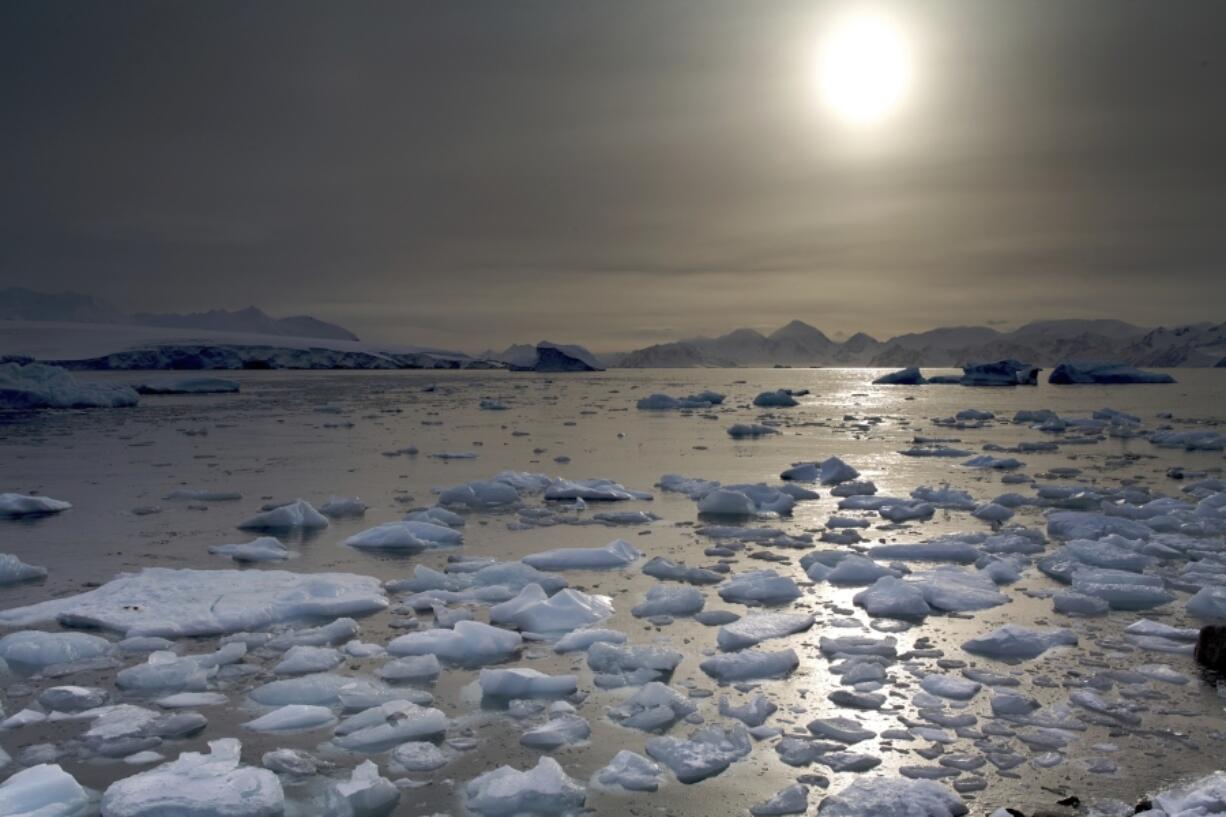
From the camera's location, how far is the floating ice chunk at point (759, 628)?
4.74 m

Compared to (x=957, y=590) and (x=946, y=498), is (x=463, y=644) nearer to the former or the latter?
(x=957, y=590)

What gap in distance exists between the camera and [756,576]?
19.3 ft

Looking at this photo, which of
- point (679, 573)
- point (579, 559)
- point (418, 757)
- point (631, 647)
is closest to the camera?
point (418, 757)

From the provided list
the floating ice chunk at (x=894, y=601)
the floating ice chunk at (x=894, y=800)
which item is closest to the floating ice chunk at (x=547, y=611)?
the floating ice chunk at (x=894, y=601)

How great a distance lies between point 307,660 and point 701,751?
2.10 m

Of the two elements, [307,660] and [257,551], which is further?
[257,551]

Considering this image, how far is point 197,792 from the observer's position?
9.77 feet

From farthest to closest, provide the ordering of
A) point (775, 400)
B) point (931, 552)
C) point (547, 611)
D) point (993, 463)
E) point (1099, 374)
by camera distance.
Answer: point (1099, 374), point (775, 400), point (993, 463), point (931, 552), point (547, 611)

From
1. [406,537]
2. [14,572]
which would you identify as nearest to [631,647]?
[406,537]

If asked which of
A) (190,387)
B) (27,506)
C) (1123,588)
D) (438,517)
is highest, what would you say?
(1123,588)

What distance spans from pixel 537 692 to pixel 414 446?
11.8m

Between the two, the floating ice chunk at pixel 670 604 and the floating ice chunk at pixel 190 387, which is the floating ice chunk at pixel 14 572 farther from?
the floating ice chunk at pixel 190 387

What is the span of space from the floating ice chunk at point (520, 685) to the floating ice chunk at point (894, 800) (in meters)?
1.42

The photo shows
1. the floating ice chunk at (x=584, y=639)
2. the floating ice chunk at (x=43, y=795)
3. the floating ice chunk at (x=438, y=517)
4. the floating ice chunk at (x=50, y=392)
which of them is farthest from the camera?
the floating ice chunk at (x=50, y=392)
